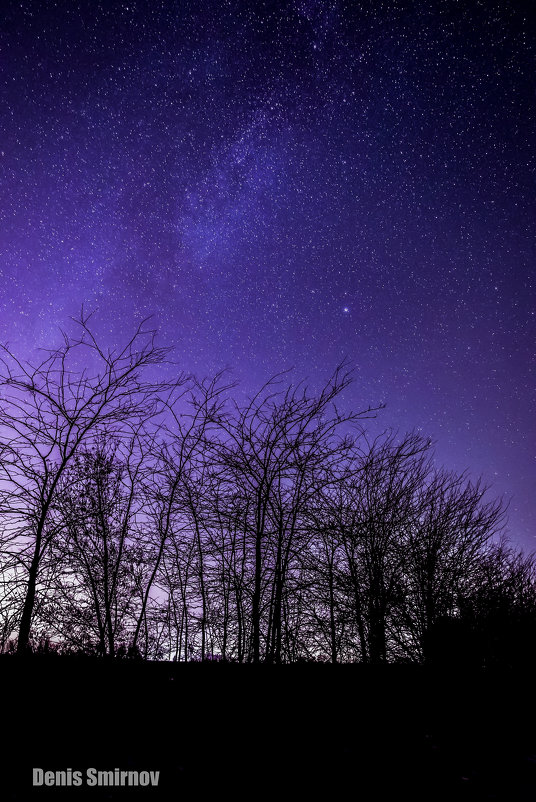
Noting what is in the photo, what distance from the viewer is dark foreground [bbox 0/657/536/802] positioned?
1.46 metres

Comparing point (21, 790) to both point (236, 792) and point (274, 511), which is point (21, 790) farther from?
point (274, 511)

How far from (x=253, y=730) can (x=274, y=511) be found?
2875mm

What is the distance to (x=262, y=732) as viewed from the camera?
1.80m

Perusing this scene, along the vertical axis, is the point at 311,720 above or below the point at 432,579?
below

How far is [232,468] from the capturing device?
496 cm

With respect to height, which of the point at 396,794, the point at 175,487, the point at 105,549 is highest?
the point at 175,487

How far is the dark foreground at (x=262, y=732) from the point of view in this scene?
1.46m

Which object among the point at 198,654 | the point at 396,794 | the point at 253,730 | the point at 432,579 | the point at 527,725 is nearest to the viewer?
the point at 396,794

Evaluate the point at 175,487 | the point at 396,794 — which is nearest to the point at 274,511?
the point at 175,487

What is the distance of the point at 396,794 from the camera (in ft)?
4.95

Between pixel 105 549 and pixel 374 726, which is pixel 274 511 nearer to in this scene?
pixel 105 549

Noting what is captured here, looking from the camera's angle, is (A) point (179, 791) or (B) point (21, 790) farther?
(A) point (179, 791)

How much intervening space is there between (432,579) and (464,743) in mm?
6910

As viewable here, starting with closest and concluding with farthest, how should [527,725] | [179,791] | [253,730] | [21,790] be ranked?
[21,790] → [179,791] → [253,730] → [527,725]
